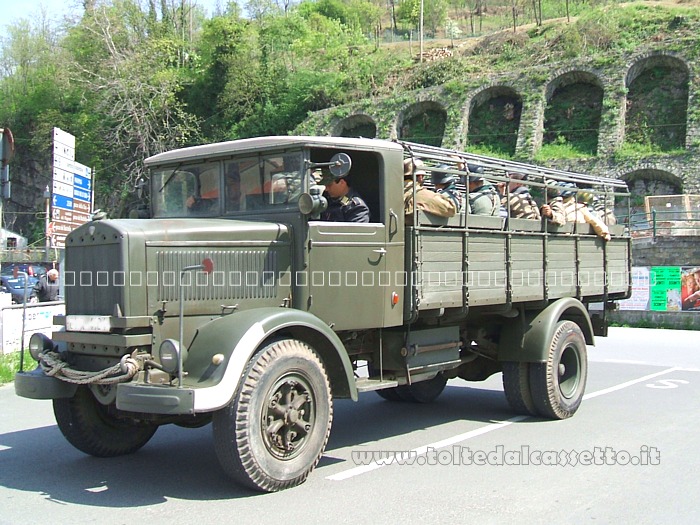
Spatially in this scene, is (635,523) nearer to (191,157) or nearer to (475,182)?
(475,182)

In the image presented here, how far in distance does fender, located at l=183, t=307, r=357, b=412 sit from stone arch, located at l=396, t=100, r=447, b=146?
118ft

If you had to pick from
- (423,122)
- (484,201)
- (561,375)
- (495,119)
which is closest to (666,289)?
(561,375)

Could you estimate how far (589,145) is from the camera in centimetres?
3644

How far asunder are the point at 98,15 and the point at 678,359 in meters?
45.8

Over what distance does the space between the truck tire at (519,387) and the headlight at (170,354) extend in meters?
4.28

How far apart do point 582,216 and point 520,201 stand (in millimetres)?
1387

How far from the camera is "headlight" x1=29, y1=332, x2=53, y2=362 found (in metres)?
5.95

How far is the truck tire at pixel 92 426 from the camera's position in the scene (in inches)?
248

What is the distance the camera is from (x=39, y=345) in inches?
236

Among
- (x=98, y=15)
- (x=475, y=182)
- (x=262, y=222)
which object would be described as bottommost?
(x=262, y=222)

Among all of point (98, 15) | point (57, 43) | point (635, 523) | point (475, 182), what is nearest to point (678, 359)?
point (475, 182)

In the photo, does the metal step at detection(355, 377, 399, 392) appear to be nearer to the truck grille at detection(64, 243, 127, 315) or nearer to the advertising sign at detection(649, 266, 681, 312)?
the truck grille at detection(64, 243, 127, 315)

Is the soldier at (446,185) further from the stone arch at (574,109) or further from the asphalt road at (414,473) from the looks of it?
the stone arch at (574,109)

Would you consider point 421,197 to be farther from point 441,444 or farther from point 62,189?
point 62,189
